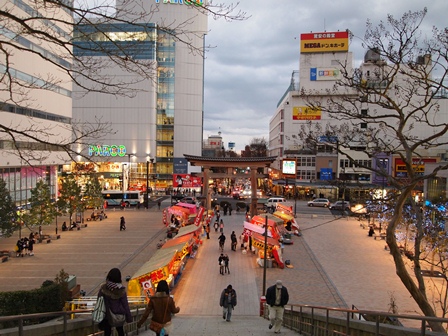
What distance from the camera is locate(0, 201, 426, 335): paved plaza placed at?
1540cm

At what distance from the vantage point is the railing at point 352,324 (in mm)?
5631

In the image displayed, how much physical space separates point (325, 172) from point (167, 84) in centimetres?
3090

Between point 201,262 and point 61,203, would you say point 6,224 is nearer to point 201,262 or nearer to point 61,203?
point 61,203

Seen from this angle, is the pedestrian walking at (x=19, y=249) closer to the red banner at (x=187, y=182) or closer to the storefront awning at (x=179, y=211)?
the storefront awning at (x=179, y=211)

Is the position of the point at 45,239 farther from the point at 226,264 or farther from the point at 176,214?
the point at 226,264

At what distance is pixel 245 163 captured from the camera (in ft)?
133

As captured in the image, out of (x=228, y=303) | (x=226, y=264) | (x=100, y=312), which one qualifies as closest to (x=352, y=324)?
(x=100, y=312)

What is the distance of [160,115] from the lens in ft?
227

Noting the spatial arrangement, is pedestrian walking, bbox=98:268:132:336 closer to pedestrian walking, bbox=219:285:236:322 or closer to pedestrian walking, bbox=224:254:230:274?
pedestrian walking, bbox=219:285:236:322

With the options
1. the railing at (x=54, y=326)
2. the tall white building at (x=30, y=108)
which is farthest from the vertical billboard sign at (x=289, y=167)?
the railing at (x=54, y=326)

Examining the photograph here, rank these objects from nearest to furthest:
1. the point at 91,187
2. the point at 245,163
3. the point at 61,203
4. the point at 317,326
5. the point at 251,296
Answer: the point at 317,326
the point at 251,296
the point at 61,203
the point at 91,187
the point at 245,163

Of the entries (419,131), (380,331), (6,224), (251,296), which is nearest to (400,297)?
(251,296)

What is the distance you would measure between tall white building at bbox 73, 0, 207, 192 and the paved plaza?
34.2 m

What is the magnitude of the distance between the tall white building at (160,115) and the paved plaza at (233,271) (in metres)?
34.2
